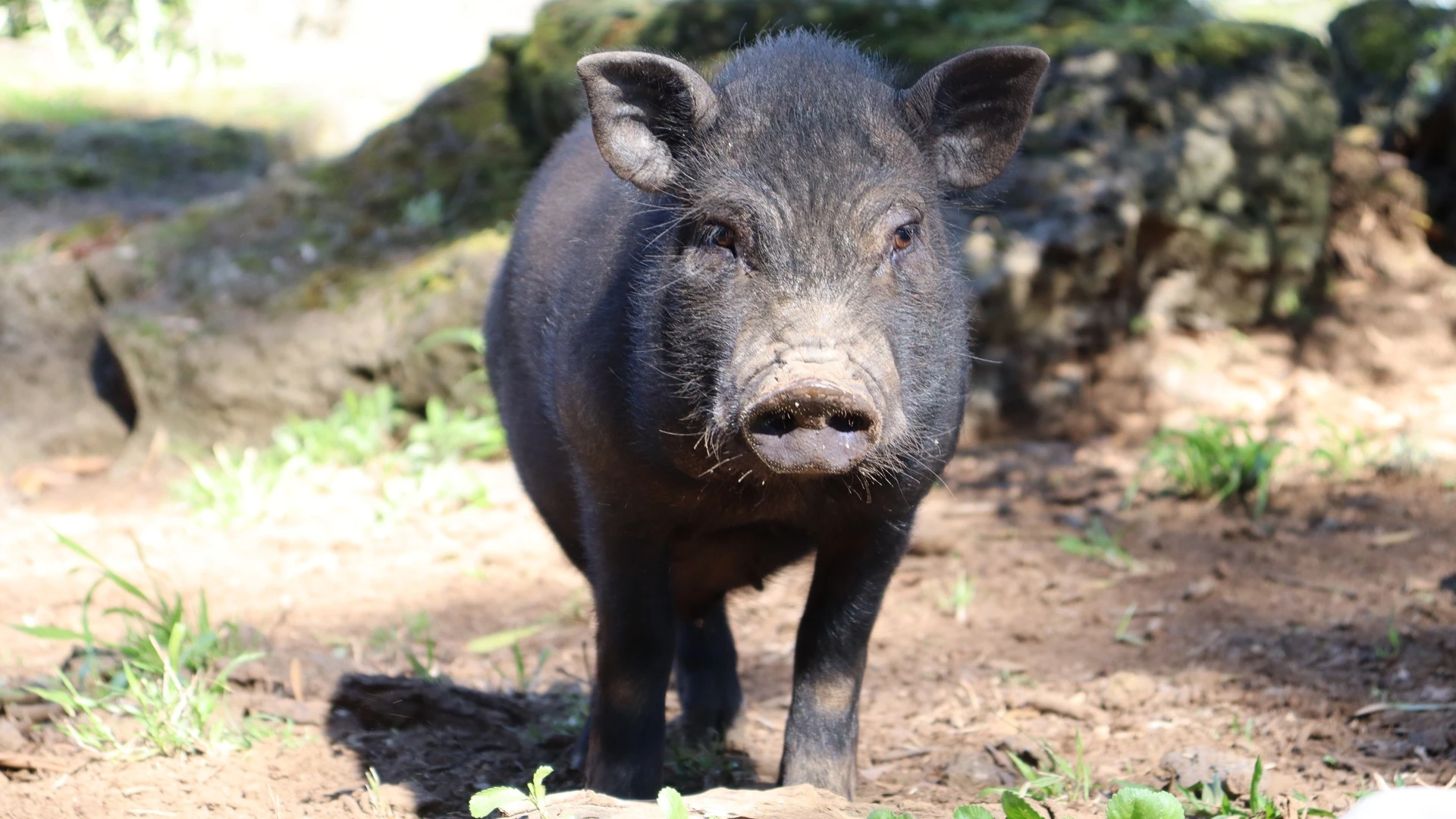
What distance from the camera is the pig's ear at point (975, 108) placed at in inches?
136

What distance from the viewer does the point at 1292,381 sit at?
7.89 meters

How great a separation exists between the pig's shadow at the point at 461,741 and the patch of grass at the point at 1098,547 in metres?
2.21

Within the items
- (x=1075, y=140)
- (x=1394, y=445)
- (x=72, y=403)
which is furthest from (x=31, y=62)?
(x=1394, y=445)

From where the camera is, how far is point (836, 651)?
3637mm

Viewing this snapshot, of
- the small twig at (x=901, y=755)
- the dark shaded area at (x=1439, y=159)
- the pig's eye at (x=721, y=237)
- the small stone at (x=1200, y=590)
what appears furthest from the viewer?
the dark shaded area at (x=1439, y=159)

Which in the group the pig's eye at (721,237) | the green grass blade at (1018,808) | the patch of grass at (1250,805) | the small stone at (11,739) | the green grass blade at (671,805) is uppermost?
the pig's eye at (721,237)

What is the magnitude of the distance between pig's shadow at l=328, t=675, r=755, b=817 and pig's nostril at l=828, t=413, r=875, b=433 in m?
1.60

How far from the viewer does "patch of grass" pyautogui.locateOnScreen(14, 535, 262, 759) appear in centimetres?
366

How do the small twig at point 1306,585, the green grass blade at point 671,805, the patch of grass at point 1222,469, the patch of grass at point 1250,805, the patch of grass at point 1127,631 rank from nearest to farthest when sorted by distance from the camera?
the green grass blade at point 671,805 < the patch of grass at point 1250,805 < the patch of grass at point 1127,631 < the small twig at point 1306,585 < the patch of grass at point 1222,469

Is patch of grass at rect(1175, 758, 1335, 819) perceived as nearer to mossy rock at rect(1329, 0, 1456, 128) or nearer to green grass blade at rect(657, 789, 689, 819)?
green grass blade at rect(657, 789, 689, 819)

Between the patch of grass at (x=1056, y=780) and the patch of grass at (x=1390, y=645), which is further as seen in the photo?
the patch of grass at (x=1390, y=645)

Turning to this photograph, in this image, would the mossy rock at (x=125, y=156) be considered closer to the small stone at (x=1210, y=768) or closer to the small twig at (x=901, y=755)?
the small twig at (x=901, y=755)

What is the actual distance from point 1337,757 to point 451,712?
2.56 m

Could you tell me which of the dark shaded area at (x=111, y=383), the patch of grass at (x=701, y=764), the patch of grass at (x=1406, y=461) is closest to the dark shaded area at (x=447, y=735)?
the patch of grass at (x=701, y=764)
